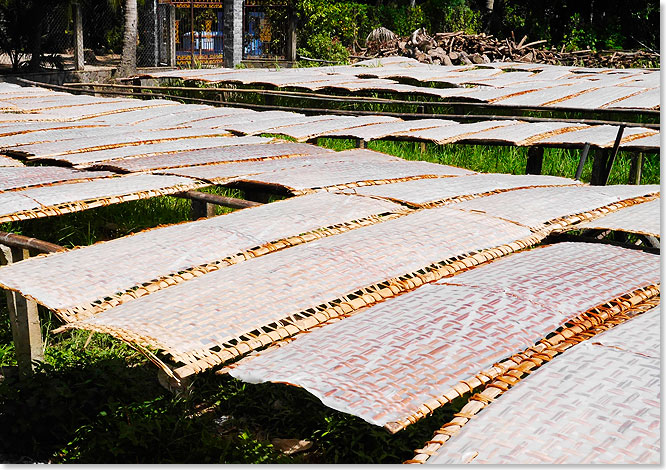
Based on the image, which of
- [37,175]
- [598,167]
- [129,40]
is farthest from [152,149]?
[129,40]

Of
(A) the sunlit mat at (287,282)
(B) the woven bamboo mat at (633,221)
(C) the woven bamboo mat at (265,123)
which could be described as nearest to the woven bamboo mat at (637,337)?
(A) the sunlit mat at (287,282)

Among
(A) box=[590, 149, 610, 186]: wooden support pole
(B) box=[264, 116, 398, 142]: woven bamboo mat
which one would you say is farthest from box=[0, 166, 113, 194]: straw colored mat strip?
(A) box=[590, 149, 610, 186]: wooden support pole

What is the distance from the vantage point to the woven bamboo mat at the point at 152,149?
516 cm

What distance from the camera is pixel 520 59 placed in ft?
56.4

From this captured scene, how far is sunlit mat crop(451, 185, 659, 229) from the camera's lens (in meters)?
3.72

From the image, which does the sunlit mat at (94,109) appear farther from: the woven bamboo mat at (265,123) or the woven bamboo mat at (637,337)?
the woven bamboo mat at (637,337)

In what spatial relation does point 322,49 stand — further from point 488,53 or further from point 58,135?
point 58,135

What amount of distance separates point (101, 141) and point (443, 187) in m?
2.90

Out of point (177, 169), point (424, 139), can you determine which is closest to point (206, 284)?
point (177, 169)

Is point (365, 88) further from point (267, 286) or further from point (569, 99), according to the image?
point (267, 286)

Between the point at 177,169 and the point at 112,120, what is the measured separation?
2.88 metres

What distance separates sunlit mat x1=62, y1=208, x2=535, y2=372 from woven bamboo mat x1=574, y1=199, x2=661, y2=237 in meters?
0.37

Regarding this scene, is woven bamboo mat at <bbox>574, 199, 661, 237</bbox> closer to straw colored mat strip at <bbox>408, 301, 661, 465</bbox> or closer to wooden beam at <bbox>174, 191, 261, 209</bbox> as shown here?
straw colored mat strip at <bbox>408, 301, 661, 465</bbox>

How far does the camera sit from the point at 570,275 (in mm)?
2812
